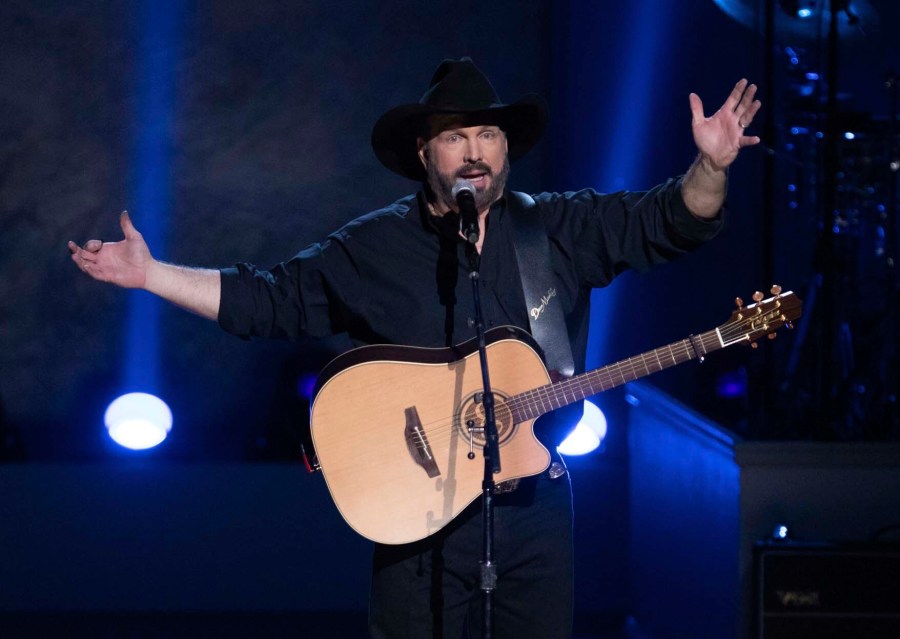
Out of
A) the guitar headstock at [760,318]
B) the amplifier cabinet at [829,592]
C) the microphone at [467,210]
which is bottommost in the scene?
the amplifier cabinet at [829,592]

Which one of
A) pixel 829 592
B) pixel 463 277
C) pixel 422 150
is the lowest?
pixel 829 592

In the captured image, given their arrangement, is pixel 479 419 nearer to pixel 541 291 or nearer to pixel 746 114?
pixel 541 291

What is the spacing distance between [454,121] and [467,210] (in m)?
0.50

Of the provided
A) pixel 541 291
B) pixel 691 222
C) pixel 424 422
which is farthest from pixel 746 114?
pixel 424 422

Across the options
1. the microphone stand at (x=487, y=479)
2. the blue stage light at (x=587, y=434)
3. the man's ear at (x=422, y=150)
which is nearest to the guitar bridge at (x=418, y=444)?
the microphone stand at (x=487, y=479)

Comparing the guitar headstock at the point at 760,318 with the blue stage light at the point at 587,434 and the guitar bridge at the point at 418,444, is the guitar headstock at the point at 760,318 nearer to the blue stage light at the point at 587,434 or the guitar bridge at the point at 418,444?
the guitar bridge at the point at 418,444

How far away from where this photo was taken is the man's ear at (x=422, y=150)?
10.8 feet

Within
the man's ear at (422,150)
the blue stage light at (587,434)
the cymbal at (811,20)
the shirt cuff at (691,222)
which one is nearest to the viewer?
the shirt cuff at (691,222)

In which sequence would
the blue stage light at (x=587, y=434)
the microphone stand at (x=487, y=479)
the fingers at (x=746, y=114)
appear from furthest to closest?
1. the blue stage light at (x=587, y=434)
2. the fingers at (x=746, y=114)
3. the microphone stand at (x=487, y=479)

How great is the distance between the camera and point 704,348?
2961 millimetres

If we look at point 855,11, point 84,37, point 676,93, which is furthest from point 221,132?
point 855,11

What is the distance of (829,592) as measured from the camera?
333 centimetres

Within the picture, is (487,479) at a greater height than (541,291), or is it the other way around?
(541,291)

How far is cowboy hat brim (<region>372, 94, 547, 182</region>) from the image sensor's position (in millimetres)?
3227
